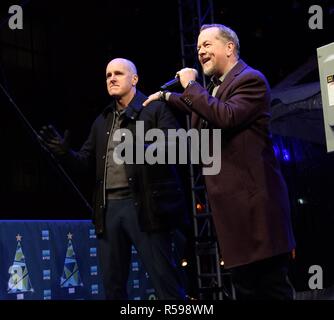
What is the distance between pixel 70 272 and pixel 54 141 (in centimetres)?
137

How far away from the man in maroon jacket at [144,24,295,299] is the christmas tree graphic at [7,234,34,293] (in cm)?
197

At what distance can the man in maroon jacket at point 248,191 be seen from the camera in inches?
88.4

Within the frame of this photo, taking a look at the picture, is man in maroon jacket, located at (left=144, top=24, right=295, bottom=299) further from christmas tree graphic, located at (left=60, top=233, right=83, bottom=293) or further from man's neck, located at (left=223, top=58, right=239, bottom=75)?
christmas tree graphic, located at (left=60, top=233, right=83, bottom=293)

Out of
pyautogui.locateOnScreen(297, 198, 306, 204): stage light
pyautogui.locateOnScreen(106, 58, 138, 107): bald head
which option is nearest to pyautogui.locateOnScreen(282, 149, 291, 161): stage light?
pyautogui.locateOnScreen(297, 198, 306, 204): stage light

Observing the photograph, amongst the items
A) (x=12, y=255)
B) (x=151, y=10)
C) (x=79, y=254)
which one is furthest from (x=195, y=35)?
(x=12, y=255)

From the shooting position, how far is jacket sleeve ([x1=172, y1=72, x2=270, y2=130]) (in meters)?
2.27

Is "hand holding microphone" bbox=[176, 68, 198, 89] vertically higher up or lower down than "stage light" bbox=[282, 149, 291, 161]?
lower down

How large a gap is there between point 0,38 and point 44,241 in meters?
6.11

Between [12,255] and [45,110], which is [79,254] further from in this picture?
[45,110]

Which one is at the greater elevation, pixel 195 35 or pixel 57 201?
pixel 195 35

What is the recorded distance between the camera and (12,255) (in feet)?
12.7

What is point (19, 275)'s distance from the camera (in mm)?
3840

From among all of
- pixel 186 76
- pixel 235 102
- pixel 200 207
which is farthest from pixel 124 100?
pixel 200 207

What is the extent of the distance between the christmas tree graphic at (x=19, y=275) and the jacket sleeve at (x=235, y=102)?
2.00 m
